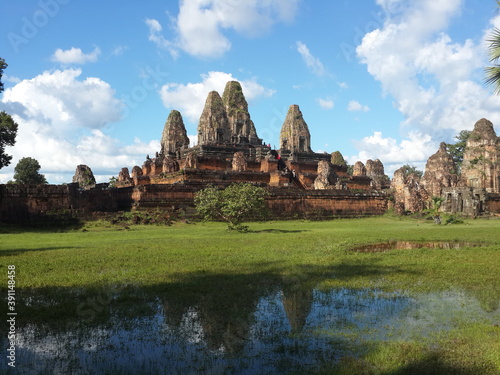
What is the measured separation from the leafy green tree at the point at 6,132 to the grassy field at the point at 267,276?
14.3 meters

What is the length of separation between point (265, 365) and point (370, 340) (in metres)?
1.60

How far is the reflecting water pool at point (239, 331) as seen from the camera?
5301 mm

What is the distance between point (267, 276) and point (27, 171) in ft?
Answer: 160

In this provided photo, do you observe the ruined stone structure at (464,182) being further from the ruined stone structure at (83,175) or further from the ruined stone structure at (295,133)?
the ruined stone structure at (83,175)

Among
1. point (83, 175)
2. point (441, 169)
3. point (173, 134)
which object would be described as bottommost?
point (83, 175)

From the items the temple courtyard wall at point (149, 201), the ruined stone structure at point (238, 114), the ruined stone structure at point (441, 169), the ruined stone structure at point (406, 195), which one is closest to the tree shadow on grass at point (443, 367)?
the temple courtyard wall at point (149, 201)

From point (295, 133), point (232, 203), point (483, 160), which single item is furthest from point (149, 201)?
point (483, 160)

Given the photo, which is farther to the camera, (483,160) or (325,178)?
(483,160)

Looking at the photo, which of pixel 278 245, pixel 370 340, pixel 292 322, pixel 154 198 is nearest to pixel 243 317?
pixel 292 322

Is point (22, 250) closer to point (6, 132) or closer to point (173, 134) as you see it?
point (6, 132)

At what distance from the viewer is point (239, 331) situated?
6.42 meters

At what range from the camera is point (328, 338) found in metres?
6.12

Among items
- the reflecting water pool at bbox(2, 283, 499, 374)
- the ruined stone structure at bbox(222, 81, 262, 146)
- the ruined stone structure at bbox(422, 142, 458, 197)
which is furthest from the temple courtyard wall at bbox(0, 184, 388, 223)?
the reflecting water pool at bbox(2, 283, 499, 374)

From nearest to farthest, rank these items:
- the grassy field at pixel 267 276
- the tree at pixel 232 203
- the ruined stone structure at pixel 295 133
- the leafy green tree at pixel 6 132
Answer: the grassy field at pixel 267 276, the tree at pixel 232 203, the leafy green tree at pixel 6 132, the ruined stone structure at pixel 295 133
